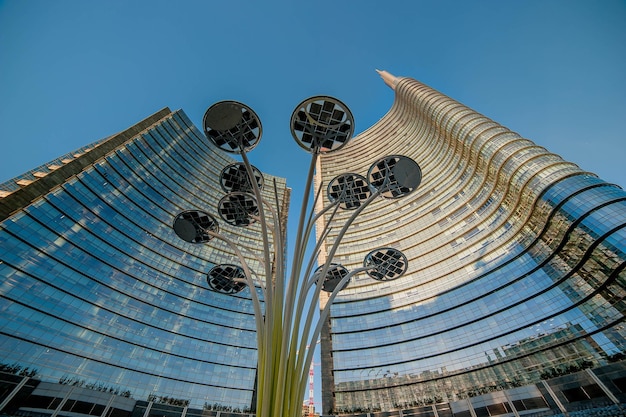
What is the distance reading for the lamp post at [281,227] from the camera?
308 inches

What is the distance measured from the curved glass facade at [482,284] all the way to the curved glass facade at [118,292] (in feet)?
51.1

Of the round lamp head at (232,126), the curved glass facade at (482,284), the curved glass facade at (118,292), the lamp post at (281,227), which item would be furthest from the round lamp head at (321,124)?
the curved glass facade at (482,284)

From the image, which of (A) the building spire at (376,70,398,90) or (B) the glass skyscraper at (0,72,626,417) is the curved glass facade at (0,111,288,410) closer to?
(B) the glass skyscraper at (0,72,626,417)

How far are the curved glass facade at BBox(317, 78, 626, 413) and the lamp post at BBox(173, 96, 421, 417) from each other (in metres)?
21.5

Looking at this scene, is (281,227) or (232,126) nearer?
(232,126)

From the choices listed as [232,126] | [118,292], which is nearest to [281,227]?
[232,126]

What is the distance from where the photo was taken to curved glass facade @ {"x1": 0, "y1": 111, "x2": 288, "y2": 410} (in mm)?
26250

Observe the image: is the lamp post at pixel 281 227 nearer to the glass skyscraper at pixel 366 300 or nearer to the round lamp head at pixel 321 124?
the round lamp head at pixel 321 124

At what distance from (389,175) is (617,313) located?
26258 mm

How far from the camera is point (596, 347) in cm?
2366

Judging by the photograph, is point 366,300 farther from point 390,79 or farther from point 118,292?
point 390,79

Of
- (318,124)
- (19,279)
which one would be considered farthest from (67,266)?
(318,124)

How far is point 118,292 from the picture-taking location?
3384 cm

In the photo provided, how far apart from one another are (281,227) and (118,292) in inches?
1230
